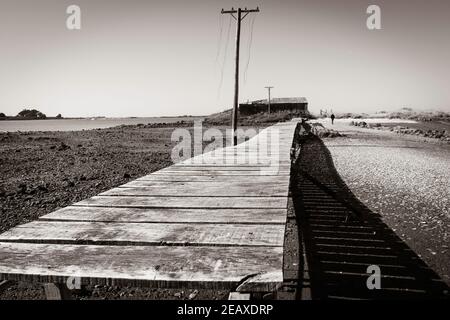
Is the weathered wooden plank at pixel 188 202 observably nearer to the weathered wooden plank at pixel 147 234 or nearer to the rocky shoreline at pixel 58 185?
the weathered wooden plank at pixel 147 234

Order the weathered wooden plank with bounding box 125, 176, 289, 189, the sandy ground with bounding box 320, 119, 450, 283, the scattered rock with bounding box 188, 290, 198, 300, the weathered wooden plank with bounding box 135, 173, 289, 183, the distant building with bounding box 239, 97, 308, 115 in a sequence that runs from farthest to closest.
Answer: the distant building with bounding box 239, 97, 308, 115, the sandy ground with bounding box 320, 119, 450, 283, the weathered wooden plank with bounding box 135, 173, 289, 183, the scattered rock with bounding box 188, 290, 198, 300, the weathered wooden plank with bounding box 125, 176, 289, 189

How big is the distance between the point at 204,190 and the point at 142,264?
177 centimetres

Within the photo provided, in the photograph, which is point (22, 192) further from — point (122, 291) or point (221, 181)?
point (221, 181)

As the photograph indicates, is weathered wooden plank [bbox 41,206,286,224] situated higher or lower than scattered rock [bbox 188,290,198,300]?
higher

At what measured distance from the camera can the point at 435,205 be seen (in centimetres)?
690

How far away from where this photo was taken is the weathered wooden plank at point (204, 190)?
305cm

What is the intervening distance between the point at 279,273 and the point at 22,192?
7.55 metres

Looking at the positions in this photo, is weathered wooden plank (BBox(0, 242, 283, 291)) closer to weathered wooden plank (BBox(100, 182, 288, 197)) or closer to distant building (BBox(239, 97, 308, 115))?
weathered wooden plank (BBox(100, 182, 288, 197))

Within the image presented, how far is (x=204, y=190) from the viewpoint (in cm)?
330

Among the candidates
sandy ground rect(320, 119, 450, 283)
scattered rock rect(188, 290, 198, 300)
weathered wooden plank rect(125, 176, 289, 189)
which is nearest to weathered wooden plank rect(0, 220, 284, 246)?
weathered wooden plank rect(125, 176, 289, 189)

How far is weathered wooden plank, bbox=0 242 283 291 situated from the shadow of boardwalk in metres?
2.50

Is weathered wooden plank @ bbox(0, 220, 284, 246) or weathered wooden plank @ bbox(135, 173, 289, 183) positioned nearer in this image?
weathered wooden plank @ bbox(0, 220, 284, 246)

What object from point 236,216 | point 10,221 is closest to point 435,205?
point 236,216

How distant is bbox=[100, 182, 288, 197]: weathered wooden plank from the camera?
3.05 m
